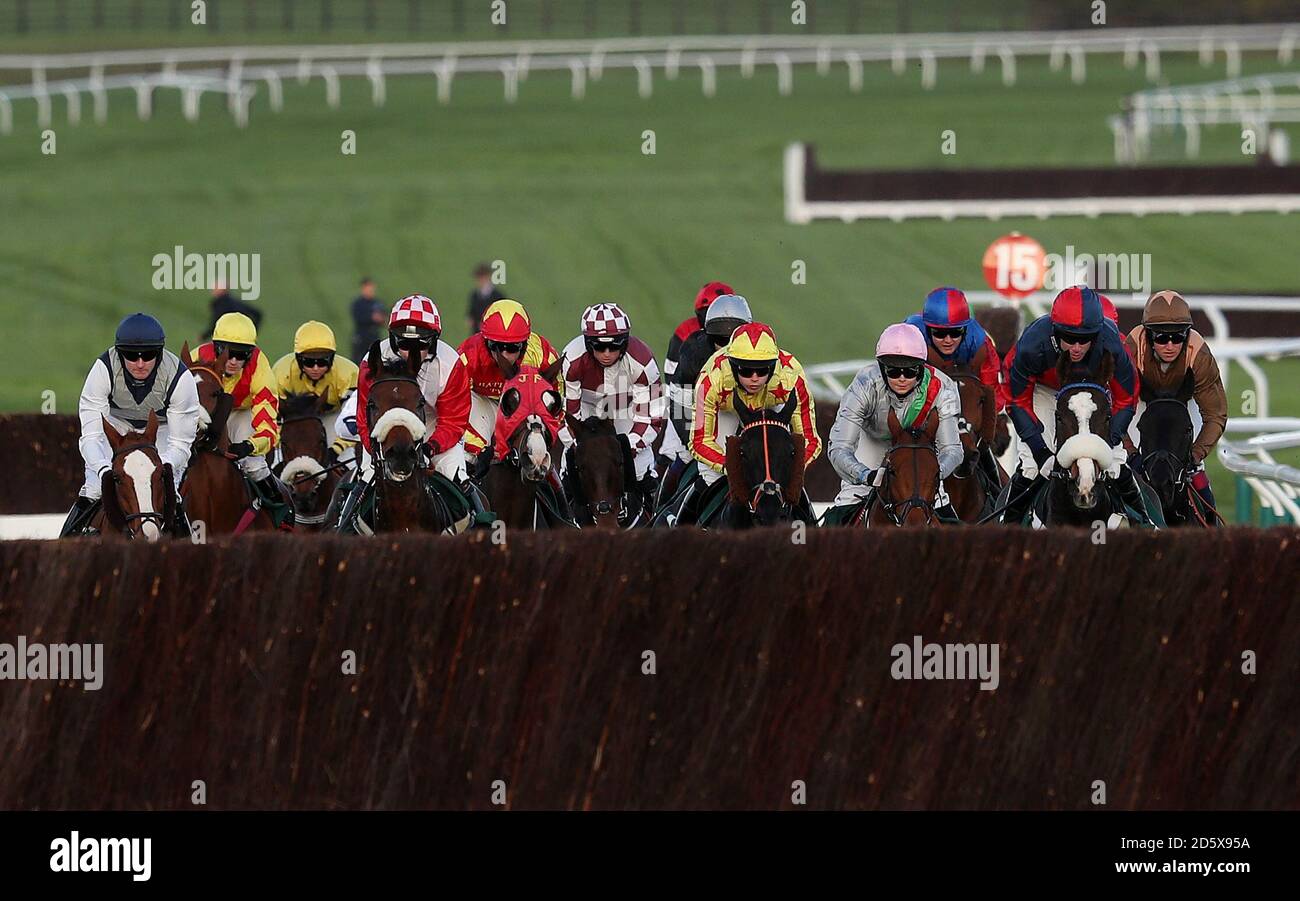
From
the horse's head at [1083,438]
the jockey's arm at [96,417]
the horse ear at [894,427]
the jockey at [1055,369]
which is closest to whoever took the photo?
the horse's head at [1083,438]

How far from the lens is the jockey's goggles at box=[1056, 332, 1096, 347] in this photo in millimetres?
9648

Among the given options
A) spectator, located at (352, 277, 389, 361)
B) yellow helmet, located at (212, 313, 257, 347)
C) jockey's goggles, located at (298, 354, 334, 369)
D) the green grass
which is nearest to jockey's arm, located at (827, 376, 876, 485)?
yellow helmet, located at (212, 313, 257, 347)

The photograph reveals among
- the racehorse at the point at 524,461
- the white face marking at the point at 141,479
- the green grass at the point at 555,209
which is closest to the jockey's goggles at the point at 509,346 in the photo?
the racehorse at the point at 524,461

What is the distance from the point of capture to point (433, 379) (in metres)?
9.83

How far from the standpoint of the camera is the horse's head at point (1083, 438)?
8797mm

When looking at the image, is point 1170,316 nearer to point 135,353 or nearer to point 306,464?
point 306,464

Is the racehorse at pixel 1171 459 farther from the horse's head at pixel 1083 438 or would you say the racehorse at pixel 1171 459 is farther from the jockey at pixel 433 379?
the jockey at pixel 433 379

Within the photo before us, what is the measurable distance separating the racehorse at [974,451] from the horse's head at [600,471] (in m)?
1.32

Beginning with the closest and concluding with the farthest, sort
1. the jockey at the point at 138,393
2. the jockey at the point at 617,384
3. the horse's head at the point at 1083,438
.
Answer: the horse's head at the point at 1083,438 → the jockey at the point at 138,393 → the jockey at the point at 617,384

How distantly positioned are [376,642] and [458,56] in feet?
103

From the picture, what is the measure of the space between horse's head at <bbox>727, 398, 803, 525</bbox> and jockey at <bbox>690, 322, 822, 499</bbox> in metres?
0.12

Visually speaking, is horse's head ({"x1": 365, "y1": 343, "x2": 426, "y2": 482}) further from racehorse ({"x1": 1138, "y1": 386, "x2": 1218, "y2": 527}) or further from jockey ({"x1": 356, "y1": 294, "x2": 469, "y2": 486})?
racehorse ({"x1": 1138, "y1": 386, "x2": 1218, "y2": 527})

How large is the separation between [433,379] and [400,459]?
0.82 m

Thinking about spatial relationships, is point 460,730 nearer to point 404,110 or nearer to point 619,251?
point 619,251
